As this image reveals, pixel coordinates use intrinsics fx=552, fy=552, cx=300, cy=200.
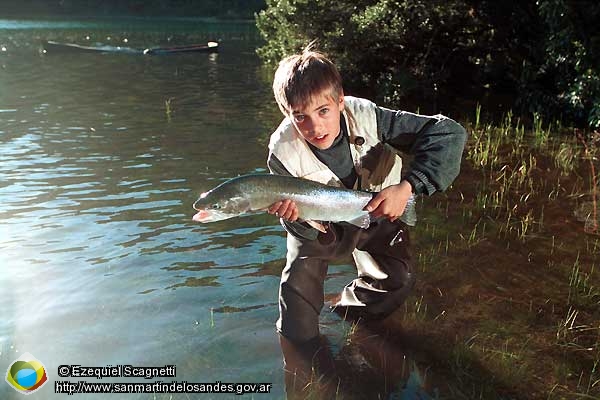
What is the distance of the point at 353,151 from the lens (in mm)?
3898

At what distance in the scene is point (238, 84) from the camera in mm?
20234

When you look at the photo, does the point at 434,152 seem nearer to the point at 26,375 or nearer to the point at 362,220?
the point at 362,220

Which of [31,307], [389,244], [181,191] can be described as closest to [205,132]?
[181,191]

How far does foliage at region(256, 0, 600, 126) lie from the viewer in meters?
14.6

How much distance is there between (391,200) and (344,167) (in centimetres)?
56

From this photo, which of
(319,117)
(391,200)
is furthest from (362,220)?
(319,117)

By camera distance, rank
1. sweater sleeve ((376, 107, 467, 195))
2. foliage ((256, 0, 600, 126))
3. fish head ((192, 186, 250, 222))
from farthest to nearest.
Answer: foliage ((256, 0, 600, 126)) < sweater sleeve ((376, 107, 467, 195)) < fish head ((192, 186, 250, 222))

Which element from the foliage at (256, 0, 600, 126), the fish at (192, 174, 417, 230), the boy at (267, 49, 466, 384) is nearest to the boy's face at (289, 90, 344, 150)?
the boy at (267, 49, 466, 384)

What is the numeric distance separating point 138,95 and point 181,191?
33.8 feet

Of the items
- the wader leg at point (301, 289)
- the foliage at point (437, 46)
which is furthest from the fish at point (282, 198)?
the foliage at point (437, 46)

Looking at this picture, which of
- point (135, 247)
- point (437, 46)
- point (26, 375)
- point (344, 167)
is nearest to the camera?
point (344, 167)

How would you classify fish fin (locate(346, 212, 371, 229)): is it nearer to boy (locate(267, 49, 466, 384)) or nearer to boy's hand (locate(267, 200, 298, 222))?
boy (locate(267, 49, 466, 384))

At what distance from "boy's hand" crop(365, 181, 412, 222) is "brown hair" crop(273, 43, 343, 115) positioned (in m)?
0.71

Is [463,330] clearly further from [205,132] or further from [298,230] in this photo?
[205,132]
